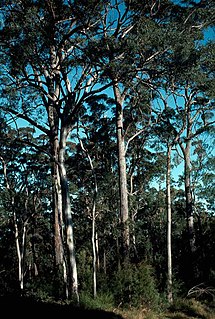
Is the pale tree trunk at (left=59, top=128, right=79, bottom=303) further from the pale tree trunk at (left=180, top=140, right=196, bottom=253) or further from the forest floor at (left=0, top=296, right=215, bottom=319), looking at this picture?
the pale tree trunk at (left=180, top=140, right=196, bottom=253)

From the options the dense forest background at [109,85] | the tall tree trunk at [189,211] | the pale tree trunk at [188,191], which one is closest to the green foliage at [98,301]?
the dense forest background at [109,85]

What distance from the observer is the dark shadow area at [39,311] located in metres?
6.59

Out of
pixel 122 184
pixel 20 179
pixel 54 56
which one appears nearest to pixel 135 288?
pixel 122 184

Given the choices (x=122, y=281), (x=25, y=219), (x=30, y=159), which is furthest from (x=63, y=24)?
(x=25, y=219)

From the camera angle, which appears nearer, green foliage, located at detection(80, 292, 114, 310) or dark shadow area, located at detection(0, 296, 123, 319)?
dark shadow area, located at detection(0, 296, 123, 319)

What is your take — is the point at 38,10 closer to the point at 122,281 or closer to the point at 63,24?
the point at 63,24

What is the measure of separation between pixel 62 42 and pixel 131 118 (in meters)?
6.81

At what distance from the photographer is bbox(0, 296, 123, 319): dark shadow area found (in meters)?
6.59

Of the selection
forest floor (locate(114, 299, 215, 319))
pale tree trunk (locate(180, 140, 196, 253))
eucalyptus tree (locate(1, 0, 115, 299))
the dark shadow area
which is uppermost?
eucalyptus tree (locate(1, 0, 115, 299))

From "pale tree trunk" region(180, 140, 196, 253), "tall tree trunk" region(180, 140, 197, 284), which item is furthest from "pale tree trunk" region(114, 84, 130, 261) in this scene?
"pale tree trunk" region(180, 140, 196, 253)

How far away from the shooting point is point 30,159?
62.7 feet

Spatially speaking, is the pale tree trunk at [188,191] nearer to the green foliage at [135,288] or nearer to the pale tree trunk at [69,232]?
the green foliage at [135,288]

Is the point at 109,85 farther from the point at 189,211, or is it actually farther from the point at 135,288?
the point at 189,211

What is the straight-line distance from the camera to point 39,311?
696 centimetres
